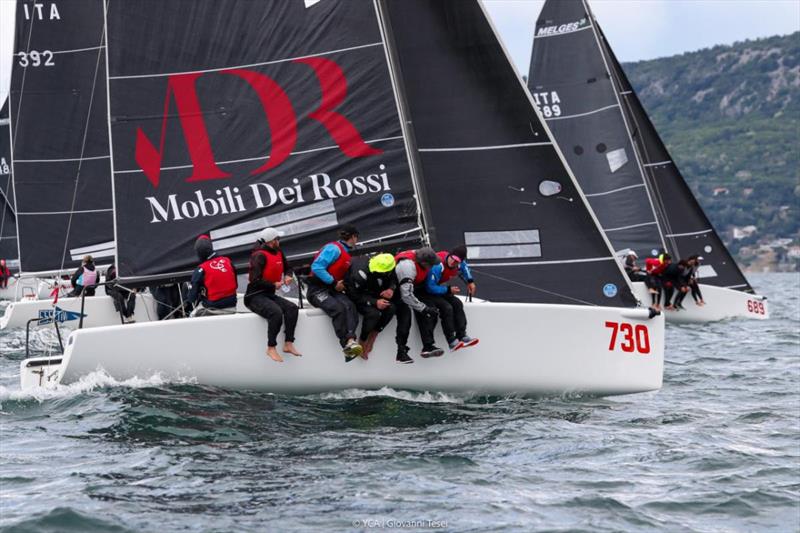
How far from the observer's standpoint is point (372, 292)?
28.4 feet

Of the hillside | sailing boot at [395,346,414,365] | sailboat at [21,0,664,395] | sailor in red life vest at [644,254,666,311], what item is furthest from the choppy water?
the hillside

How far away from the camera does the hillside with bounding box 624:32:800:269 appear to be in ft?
339

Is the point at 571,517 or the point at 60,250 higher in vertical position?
the point at 60,250

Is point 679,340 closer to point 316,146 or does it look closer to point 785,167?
point 316,146

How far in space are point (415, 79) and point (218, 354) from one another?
285 cm

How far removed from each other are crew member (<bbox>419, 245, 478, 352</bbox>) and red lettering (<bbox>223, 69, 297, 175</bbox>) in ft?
5.23

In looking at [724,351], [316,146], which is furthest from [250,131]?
[724,351]

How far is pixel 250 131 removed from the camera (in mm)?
9422

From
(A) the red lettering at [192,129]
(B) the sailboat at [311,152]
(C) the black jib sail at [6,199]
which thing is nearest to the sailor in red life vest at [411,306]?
(B) the sailboat at [311,152]

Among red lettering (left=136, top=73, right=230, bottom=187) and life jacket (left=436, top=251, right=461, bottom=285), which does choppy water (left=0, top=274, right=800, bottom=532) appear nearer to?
life jacket (left=436, top=251, right=461, bottom=285)

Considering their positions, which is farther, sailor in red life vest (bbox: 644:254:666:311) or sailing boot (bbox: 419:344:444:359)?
sailor in red life vest (bbox: 644:254:666:311)

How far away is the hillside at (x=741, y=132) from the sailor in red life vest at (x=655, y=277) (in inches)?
3152

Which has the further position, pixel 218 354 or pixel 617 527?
pixel 218 354

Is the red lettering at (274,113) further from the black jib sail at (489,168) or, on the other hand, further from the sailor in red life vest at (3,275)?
the sailor in red life vest at (3,275)
